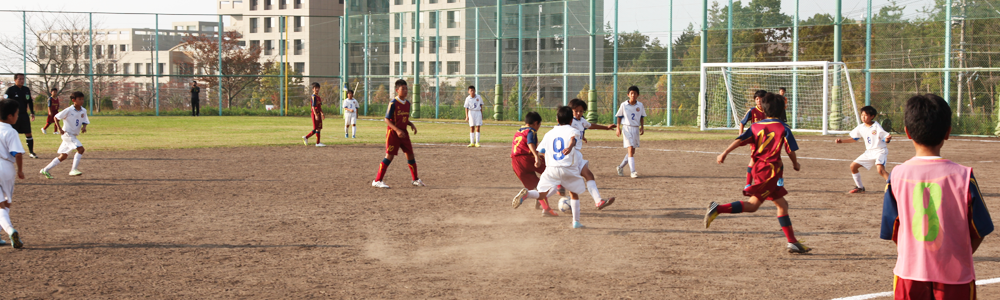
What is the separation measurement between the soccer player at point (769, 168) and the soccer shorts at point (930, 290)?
3369 mm

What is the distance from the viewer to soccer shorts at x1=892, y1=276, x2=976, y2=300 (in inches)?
130

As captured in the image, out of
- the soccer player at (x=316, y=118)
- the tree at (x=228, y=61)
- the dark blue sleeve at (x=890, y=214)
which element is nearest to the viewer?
the dark blue sleeve at (x=890, y=214)

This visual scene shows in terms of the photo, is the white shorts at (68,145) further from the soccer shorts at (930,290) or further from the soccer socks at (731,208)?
the soccer shorts at (930,290)

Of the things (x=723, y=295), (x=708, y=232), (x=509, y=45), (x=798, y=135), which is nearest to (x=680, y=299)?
(x=723, y=295)

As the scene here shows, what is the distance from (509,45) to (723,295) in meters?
32.9

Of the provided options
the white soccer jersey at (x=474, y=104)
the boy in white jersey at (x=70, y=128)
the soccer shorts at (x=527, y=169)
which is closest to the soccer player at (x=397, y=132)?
the soccer shorts at (x=527, y=169)

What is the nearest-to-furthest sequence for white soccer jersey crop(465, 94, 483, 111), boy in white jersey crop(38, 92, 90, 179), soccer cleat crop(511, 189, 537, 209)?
A: soccer cleat crop(511, 189, 537, 209), boy in white jersey crop(38, 92, 90, 179), white soccer jersey crop(465, 94, 483, 111)

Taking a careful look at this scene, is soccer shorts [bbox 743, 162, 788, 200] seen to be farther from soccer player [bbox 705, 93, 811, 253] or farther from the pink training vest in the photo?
the pink training vest

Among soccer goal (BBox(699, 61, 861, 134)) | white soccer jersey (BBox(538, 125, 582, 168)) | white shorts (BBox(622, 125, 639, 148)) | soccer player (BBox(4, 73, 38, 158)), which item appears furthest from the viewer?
soccer goal (BBox(699, 61, 861, 134))

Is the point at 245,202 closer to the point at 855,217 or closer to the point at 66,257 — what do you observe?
the point at 66,257

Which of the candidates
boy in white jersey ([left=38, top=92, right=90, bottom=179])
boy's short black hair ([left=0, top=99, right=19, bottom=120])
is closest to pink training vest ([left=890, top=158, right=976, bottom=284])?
boy's short black hair ([left=0, top=99, right=19, bottom=120])

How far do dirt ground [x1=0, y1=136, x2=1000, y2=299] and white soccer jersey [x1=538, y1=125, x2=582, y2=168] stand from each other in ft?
2.23

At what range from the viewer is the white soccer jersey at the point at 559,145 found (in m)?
8.02

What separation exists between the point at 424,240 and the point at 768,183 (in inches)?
123
